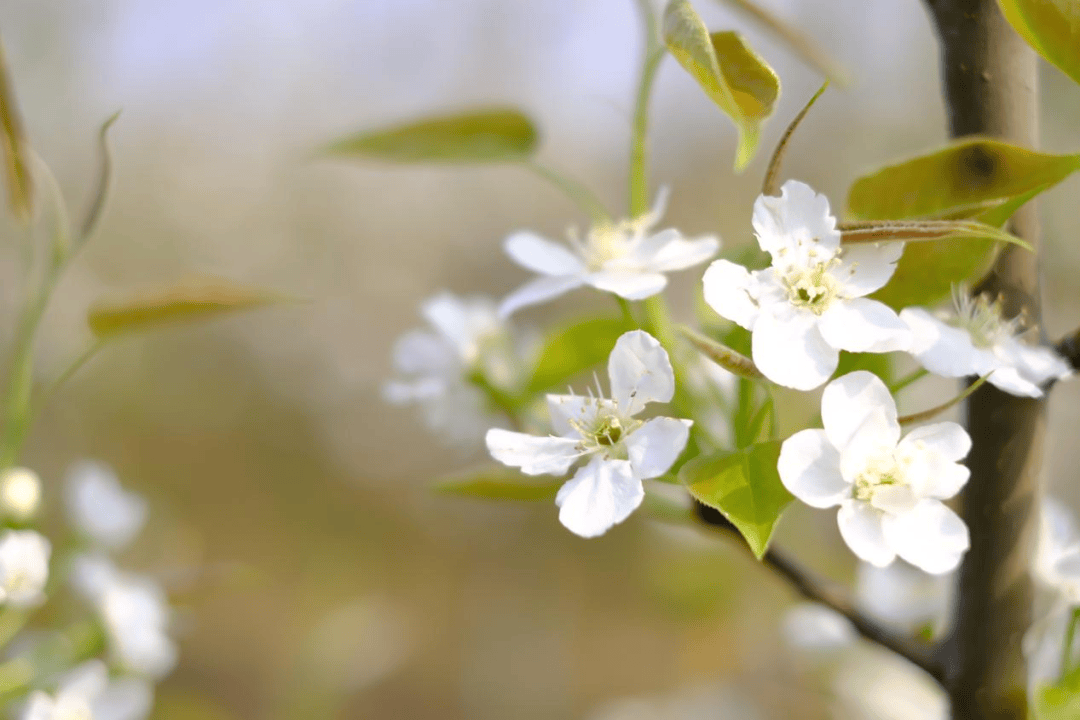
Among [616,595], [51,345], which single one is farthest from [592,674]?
[51,345]

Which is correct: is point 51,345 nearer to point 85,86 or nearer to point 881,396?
point 85,86

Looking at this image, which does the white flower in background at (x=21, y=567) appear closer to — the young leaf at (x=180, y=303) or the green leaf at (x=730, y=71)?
the young leaf at (x=180, y=303)

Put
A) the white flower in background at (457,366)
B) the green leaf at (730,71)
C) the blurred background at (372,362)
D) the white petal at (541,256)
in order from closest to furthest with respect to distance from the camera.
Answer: the green leaf at (730,71), the white petal at (541,256), the white flower in background at (457,366), the blurred background at (372,362)

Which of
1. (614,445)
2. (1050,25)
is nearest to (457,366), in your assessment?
(614,445)

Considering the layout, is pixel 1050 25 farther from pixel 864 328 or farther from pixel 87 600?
pixel 87 600

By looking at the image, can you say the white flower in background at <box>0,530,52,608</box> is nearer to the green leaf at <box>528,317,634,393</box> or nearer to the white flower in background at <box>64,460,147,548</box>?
the white flower in background at <box>64,460,147,548</box>

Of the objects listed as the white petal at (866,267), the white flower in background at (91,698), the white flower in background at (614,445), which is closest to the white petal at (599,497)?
the white flower in background at (614,445)
